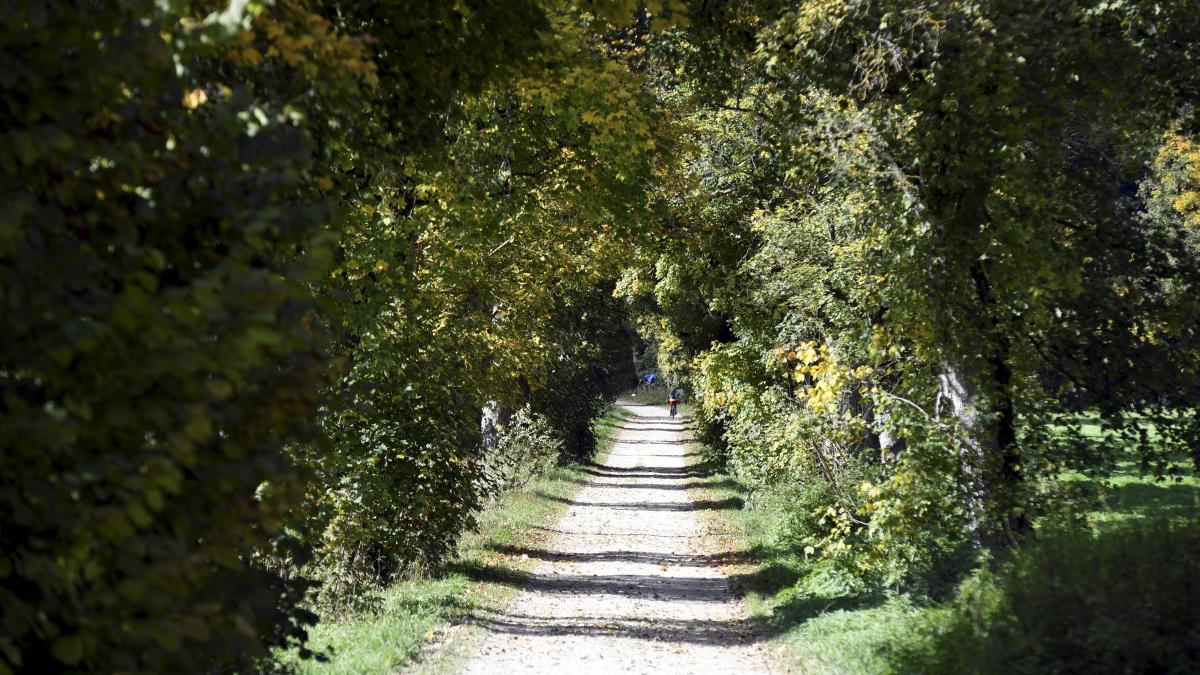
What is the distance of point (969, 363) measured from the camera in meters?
10.1

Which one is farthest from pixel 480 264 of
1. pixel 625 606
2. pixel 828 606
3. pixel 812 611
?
pixel 828 606

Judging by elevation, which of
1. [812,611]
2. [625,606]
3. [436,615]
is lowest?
[625,606]

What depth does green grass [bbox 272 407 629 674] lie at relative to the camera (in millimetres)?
9812

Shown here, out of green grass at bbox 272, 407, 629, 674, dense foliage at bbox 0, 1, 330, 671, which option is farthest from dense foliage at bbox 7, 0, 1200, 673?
green grass at bbox 272, 407, 629, 674

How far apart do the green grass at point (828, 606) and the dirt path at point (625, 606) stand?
0.37 meters

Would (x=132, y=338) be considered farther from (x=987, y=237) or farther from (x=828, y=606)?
(x=828, y=606)

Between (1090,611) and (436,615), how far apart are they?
735cm

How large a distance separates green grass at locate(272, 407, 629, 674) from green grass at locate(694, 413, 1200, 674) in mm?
3141

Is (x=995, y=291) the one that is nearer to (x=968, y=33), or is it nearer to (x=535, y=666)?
(x=968, y=33)

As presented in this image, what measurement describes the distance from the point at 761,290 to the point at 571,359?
12.8 meters

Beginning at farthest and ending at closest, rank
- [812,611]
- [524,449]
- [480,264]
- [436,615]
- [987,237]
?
[524,449]
[480,264]
[812,611]
[436,615]
[987,237]

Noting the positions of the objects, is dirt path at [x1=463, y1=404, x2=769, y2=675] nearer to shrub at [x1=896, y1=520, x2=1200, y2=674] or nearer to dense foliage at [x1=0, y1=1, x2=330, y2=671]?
shrub at [x1=896, y1=520, x2=1200, y2=674]

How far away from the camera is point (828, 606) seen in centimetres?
1213

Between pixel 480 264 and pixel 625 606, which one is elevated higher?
pixel 480 264
